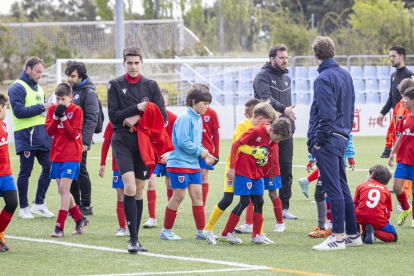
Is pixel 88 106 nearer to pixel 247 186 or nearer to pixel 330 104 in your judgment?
pixel 247 186

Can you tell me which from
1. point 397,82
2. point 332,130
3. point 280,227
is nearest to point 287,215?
point 280,227

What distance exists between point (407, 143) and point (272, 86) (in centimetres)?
183

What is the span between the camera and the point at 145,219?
9344 millimetres

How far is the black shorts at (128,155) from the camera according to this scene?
695 centimetres

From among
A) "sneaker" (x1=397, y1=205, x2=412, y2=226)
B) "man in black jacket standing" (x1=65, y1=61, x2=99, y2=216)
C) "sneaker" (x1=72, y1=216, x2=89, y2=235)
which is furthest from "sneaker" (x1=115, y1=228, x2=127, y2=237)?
"sneaker" (x1=397, y1=205, x2=412, y2=226)

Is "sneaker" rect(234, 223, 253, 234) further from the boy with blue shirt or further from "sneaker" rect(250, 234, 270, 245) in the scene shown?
"sneaker" rect(250, 234, 270, 245)

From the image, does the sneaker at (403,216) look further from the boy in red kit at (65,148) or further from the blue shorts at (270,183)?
the boy in red kit at (65,148)

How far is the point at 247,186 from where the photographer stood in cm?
751

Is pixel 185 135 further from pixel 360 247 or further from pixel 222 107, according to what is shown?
pixel 222 107

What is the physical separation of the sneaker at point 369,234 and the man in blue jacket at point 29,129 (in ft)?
13.9

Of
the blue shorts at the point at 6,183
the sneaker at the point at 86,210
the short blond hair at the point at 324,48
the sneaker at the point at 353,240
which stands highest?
the short blond hair at the point at 324,48

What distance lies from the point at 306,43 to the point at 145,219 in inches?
1091

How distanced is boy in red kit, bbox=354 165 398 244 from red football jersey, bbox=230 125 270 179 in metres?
1.12

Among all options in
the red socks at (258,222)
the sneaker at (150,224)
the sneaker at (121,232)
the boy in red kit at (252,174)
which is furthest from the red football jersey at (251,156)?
the sneaker at (150,224)
